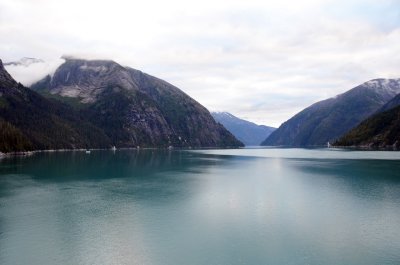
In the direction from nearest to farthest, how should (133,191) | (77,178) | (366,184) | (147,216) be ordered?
(147,216) < (133,191) < (366,184) < (77,178)

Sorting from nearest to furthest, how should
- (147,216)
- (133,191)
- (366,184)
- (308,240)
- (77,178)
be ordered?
(308,240) → (147,216) → (133,191) → (366,184) → (77,178)

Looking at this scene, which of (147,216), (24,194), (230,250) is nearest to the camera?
(230,250)

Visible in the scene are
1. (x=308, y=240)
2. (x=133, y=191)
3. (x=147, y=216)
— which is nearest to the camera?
(x=308, y=240)

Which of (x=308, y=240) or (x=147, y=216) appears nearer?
(x=308, y=240)

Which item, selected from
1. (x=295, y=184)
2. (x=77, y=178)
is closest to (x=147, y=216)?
(x=295, y=184)

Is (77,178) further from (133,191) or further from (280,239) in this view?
(280,239)

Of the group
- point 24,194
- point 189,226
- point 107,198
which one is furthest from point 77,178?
point 189,226

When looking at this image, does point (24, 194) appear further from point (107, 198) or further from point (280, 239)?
point (280, 239)

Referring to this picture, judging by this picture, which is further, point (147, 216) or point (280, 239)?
point (147, 216)

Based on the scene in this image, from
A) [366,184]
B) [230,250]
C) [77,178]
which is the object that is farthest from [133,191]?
[366,184]
